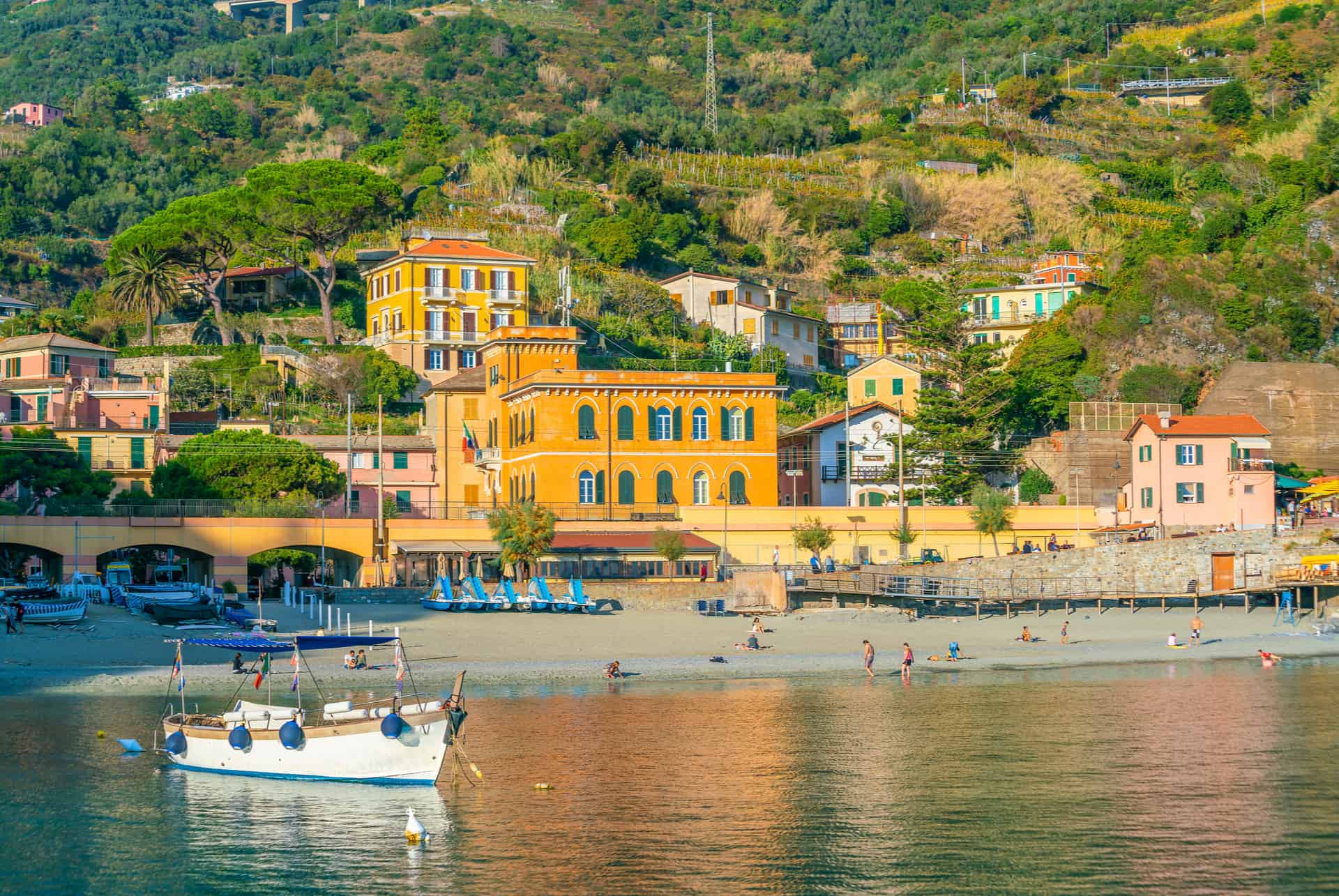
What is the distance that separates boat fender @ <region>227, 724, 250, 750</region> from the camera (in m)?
34.2

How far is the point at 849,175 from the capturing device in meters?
136

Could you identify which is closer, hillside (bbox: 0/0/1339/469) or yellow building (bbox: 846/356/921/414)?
yellow building (bbox: 846/356/921/414)

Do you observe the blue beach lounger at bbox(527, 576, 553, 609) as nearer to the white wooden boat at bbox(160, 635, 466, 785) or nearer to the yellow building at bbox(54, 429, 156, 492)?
the yellow building at bbox(54, 429, 156, 492)

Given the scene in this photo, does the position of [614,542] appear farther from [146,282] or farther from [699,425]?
[146,282]

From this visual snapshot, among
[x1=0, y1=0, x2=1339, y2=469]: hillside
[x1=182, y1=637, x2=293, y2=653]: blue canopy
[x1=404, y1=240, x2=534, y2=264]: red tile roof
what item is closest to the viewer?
[x1=182, y1=637, x2=293, y2=653]: blue canopy

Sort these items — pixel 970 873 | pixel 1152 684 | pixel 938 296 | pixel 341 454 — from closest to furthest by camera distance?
pixel 970 873, pixel 1152 684, pixel 341 454, pixel 938 296

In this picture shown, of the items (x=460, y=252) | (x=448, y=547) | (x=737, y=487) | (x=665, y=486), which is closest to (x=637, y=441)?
(x=665, y=486)

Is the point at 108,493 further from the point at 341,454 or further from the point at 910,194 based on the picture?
the point at 910,194

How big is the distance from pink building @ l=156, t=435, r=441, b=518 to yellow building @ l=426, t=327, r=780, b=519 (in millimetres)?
4459

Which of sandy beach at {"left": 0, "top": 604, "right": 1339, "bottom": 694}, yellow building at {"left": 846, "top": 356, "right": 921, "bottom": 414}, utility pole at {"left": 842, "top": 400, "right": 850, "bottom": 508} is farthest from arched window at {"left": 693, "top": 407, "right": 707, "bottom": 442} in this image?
sandy beach at {"left": 0, "top": 604, "right": 1339, "bottom": 694}

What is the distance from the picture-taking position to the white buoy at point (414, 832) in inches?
1139

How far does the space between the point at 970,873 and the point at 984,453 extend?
2102 inches

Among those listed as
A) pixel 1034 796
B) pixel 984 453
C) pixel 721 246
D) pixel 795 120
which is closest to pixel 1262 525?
pixel 984 453

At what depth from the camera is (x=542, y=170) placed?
398ft
